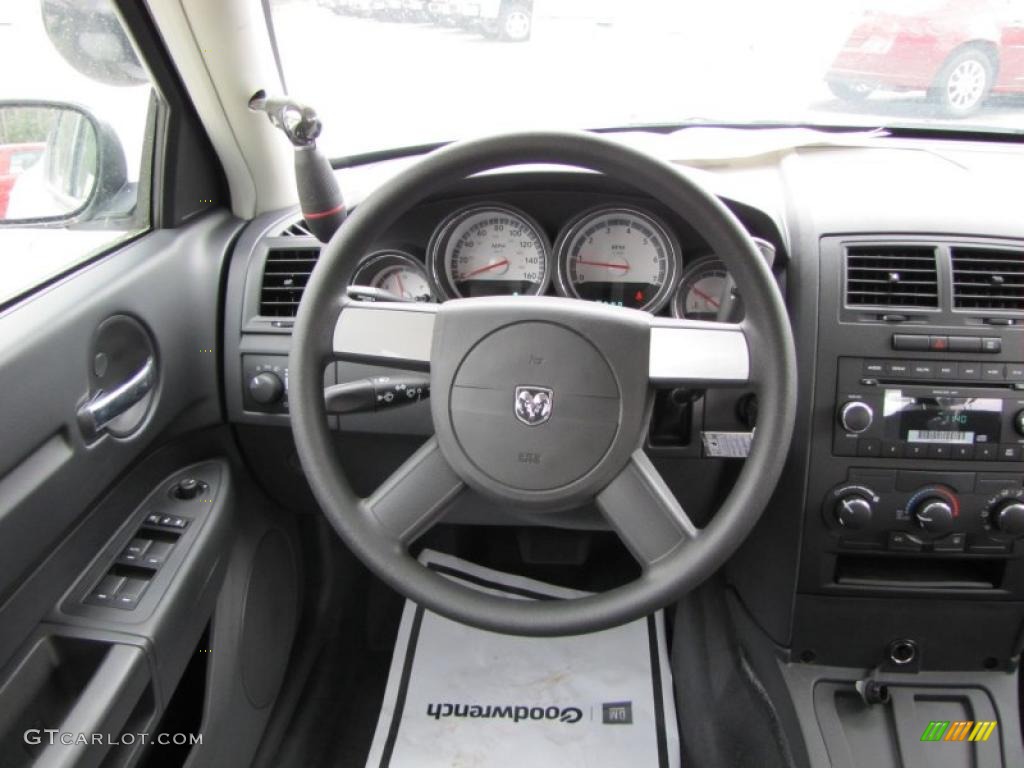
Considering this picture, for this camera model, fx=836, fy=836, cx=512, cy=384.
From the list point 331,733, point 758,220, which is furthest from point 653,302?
point 331,733

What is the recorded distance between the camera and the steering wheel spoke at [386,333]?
3.59ft

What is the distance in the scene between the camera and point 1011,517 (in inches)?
53.6

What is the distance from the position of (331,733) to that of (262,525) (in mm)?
465

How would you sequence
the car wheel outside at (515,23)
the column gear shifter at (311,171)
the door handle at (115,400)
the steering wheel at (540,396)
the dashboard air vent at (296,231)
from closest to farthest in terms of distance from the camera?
the steering wheel at (540,396), the door handle at (115,400), the column gear shifter at (311,171), the dashboard air vent at (296,231), the car wheel outside at (515,23)

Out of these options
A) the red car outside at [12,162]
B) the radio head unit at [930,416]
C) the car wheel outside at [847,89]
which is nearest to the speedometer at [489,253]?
the radio head unit at [930,416]

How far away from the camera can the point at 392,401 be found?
1.33m

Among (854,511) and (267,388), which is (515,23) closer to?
(267,388)

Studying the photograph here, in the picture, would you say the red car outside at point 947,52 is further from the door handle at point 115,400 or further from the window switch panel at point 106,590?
the window switch panel at point 106,590

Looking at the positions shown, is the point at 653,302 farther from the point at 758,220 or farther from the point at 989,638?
the point at 989,638

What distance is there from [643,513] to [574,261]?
557mm

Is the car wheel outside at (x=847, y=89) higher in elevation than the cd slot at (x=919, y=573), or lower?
higher

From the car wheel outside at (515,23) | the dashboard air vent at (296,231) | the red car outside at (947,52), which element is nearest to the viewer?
the dashboard air vent at (296,231)

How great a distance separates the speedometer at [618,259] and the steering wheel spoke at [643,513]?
445mm

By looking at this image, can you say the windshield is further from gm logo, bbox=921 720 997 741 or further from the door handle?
gm logo, bbox=921 720 997 741
